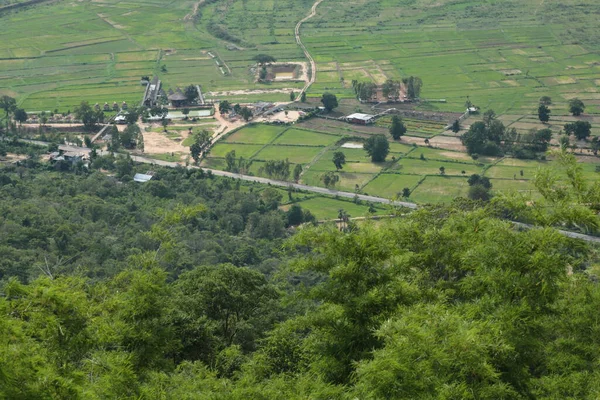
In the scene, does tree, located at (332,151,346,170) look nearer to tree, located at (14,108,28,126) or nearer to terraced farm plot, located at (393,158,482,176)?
terraced farm plot, located at (393,158,482,176)

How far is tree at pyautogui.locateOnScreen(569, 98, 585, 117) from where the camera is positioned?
74.6 metres

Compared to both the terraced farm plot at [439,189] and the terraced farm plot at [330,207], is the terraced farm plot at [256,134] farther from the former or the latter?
the terraced farm plot at [439,189]

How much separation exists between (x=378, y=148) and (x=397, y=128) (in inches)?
218

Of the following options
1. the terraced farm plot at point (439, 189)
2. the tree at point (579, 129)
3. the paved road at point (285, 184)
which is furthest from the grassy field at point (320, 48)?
the paved road at point (285, 184)

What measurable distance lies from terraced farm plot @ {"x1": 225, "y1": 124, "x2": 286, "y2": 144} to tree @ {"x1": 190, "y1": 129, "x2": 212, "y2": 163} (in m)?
2.57

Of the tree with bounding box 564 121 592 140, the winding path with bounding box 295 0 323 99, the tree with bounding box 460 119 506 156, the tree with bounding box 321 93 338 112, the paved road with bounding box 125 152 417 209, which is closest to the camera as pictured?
the paved road with bounding box 125 152 417 209

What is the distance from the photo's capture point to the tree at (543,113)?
7331cm

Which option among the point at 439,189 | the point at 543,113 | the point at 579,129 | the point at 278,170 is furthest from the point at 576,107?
the point at 278,170

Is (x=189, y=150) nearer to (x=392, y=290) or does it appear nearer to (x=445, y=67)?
(x=445, y=67)

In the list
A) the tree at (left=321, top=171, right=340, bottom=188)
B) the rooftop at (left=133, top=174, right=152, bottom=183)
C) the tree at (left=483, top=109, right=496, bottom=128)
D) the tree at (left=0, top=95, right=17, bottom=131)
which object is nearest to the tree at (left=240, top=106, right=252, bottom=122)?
the rooftop at (left=133, top=174, right=152, bottom=183)

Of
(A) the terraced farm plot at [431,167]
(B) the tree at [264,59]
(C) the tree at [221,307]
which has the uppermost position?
(C) the tree at [221,307]

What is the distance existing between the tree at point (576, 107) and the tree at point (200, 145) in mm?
34739

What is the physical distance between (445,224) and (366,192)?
35.6 m

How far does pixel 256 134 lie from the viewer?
73812 millimetres
